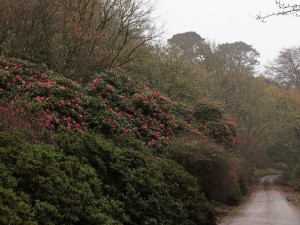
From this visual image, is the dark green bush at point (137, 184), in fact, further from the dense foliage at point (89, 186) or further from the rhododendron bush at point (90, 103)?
the rhododendron bush at point (90, 103)

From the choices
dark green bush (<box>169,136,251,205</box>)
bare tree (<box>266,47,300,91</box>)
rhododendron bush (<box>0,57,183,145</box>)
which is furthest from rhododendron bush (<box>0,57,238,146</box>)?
bare tree (<box>266,47,300,91</box>)

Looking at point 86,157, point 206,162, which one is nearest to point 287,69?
point 206,162

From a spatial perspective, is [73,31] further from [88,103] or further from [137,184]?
[137,184]

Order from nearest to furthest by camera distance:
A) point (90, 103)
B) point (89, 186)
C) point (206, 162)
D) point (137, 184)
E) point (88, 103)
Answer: point (89, 186) < point (137, 184) < point (88, 103) < point (90, 103) < point (206, 162)

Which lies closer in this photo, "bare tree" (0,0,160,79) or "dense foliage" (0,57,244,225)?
"dense foliage" (0,57,244,225)

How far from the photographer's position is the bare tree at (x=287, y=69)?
46.8m

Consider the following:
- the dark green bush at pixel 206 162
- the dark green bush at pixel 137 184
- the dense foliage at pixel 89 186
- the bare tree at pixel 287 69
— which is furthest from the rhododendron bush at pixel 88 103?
the bare tree at pixel 287 69

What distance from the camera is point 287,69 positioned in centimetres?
4769

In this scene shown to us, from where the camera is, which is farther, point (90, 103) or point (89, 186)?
point (90, 103)

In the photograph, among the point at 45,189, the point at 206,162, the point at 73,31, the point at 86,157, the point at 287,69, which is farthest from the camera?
the point at 287,69

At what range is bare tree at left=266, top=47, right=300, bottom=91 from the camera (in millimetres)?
46750

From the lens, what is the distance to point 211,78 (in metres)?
33.6

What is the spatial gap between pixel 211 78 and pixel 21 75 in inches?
971

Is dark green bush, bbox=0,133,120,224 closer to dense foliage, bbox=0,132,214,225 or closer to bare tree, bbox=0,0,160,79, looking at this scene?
dense foliage, bbox=0,132,214,225
